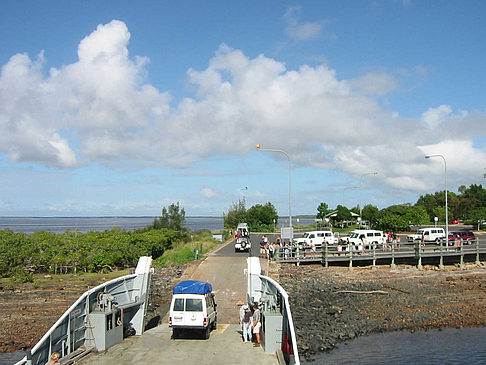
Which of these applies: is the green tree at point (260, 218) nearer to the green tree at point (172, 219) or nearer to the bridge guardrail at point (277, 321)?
the green tree at point (172, 219)

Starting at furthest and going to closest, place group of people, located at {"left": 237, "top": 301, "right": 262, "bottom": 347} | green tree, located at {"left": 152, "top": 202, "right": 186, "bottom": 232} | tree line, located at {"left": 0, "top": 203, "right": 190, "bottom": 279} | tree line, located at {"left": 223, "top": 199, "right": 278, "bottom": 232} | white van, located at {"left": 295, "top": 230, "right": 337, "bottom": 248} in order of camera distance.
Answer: tree line, located at {"left": 223, "top": 199, "right": 278, "bottom": 232} → green tree, located at {"left": 152, "top": 202, "right": 186, "bottom": 232} → white van, located at {"left": 295, "top": 230, "right": 337, "bottom": 248} → tree line, located at {"left": 0, "top": 203, "right": 190, "bottom": 279} → group of people, located at {"left": 237, "top": 301, "right": 262, "bottom": 347}

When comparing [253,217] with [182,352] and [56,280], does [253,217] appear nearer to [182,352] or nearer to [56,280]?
[56,280]

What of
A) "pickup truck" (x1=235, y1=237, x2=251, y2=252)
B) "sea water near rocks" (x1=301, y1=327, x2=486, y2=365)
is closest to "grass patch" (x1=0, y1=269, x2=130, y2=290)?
"pickup truck" (x1=235, y1=237, x2=251, y2=252)

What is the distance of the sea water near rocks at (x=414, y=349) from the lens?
19.4 metres

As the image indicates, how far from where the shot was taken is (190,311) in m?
15.9

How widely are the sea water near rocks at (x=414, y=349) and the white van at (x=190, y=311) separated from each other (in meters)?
6.00

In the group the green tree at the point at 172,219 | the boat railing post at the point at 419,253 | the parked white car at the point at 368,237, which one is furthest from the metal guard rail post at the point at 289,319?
the green tree at the point at 172,219

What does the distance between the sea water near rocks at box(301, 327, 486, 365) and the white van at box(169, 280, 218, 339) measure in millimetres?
6002

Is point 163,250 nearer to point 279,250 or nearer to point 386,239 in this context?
point 279,250

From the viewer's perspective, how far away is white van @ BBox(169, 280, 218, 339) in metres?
15.8

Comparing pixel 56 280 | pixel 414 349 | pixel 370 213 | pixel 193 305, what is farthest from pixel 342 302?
pixel 370 213

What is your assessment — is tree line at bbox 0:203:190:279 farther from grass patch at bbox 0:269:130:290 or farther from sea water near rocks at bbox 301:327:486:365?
sea water near rocks at bbox 301:327:486:365

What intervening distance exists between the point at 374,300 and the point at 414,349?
26.4 ft

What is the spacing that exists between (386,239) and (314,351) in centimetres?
2791
